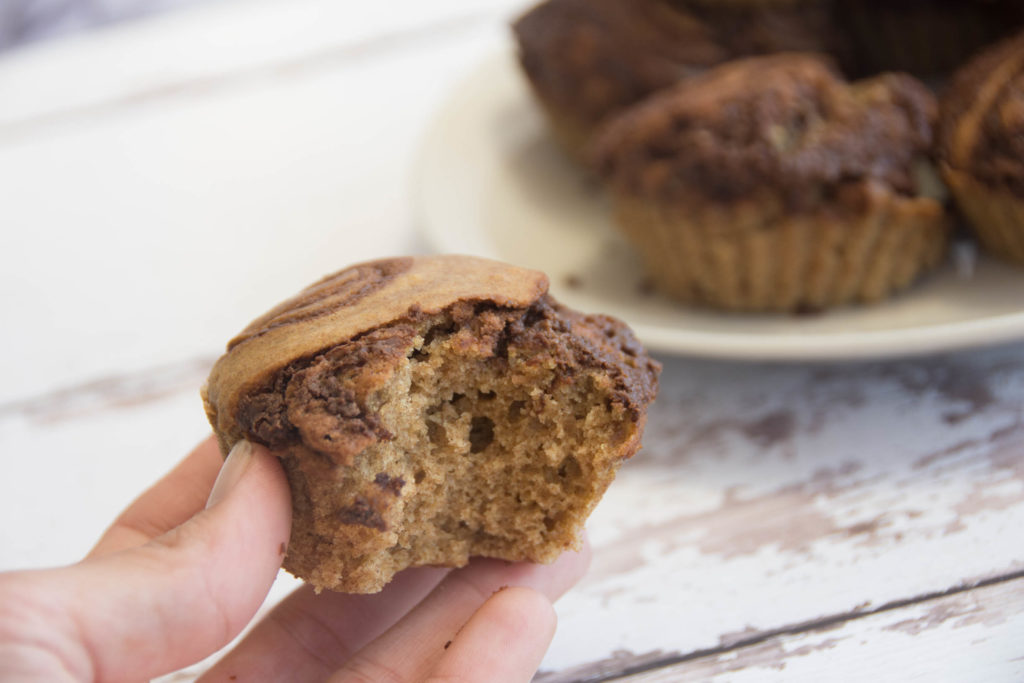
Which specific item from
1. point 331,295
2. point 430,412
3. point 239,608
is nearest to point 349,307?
point 331,295

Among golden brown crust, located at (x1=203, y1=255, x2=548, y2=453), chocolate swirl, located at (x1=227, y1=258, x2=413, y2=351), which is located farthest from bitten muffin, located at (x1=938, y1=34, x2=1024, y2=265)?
chocolate swirl, located at (x1=227, y1=258, x2=413, y2=351)

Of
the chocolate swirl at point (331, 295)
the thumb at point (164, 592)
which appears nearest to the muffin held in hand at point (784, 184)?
the chocolate swirl at point (331, 295)

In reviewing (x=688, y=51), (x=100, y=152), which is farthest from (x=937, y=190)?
(x=100, y=152)

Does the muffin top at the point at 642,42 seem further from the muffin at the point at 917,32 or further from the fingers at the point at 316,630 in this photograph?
the fingers at the point at 316,630

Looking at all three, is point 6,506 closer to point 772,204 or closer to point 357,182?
point 357,182

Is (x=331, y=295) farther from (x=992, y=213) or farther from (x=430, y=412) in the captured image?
(x=992, y=213)

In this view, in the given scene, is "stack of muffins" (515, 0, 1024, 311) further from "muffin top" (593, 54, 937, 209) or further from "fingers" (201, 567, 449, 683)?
"fingers" (201, 567, 449, 683)
